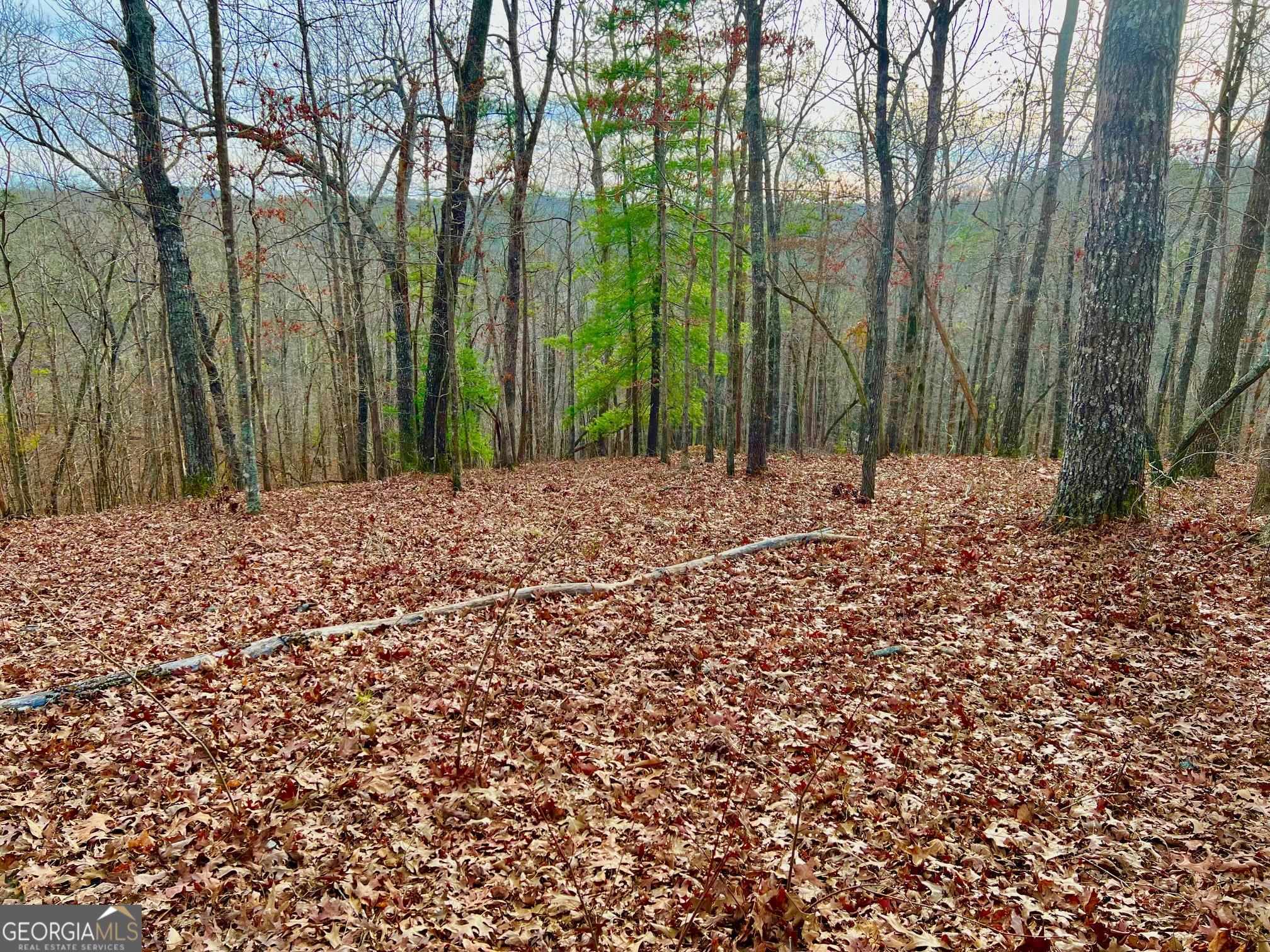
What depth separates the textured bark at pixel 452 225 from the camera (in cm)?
1230

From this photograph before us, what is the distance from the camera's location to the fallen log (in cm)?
476

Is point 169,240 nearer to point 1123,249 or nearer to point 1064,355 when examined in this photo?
point 1123,249

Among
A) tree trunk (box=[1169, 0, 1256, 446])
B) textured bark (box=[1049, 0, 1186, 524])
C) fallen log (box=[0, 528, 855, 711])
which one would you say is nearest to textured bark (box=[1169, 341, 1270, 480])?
textured bark (box=[1049, 0, 1186, 524])

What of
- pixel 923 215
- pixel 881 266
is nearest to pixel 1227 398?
pixel 881 266

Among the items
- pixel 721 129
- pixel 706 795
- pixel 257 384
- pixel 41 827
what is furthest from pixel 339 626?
pixel 257 384

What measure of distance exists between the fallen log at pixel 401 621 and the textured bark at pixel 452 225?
697 cm

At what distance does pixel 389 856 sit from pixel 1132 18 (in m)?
9.60

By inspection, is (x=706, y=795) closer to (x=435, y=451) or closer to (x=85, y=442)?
(x=435, y=451)

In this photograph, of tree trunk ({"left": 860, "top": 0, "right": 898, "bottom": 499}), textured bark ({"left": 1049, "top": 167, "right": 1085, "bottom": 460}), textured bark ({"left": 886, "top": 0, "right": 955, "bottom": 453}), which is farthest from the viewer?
textured bark ({"left": 1049, "top": 167, "right": 1085, "bottom": 460})

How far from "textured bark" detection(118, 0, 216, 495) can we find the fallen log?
26.9 feet

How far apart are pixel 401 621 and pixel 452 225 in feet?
32.2

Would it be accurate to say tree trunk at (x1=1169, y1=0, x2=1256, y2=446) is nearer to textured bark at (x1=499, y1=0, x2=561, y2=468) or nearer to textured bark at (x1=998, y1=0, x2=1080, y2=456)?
textured bark at (x1=998, y1=0, x2=1080, y2=456)

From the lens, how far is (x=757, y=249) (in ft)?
41.3

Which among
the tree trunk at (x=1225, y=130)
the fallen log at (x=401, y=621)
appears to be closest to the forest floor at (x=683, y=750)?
A: the fallen log at (x=401, y=621)
